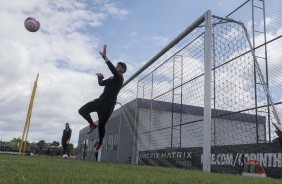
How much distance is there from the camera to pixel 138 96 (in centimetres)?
1894

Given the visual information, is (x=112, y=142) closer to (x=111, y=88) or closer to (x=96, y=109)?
(x=96, y=109)

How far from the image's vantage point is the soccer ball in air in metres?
11.9

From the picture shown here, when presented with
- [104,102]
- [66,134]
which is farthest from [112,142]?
[104,102]

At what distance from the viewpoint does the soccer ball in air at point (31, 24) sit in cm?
1185

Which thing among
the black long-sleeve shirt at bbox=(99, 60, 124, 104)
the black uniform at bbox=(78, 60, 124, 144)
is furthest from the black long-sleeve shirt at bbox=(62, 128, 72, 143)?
the black long-sleeve shirt at bbox=(99, 60, 124, 104)

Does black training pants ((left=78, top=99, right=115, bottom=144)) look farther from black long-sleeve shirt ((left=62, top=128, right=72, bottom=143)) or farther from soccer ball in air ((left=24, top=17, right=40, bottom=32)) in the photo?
black long-sleeve shirt ((left=62, top=128, right=72, bottom=143))

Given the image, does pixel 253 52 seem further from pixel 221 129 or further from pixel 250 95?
pixel 221 129

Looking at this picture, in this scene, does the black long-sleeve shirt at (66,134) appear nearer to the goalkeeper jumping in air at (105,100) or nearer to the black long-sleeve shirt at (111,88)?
the goalkeeper jumping in air at (105,100)

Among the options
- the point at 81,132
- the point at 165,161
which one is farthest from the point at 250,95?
the point at 81,132

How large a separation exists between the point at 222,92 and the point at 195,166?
8.58ft

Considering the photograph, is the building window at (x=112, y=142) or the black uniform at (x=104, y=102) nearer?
the black uniform at (x=104, y=102)

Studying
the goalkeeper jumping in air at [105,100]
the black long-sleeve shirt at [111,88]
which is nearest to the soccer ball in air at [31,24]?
the goalkeeper jumping in air at [105,100]

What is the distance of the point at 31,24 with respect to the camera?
38.9 ft

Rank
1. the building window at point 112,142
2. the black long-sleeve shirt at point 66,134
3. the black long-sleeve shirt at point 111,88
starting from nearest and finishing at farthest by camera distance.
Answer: the black long-sleeve shirt at point 111,88 < the black long-sleeve shirt at point 66,134 < the building window at point 112,142
